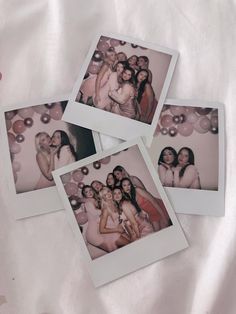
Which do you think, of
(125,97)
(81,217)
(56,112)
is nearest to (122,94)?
(125,97)

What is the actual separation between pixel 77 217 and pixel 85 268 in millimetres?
81

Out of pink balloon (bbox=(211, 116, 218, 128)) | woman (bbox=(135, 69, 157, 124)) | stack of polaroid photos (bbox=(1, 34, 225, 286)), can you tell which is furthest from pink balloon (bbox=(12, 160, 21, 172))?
pink balloon (bbox=(211, 116, 218, 128))

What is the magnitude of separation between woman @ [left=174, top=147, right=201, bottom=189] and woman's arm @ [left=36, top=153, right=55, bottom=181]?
0.67ft

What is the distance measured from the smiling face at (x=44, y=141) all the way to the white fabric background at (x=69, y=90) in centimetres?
7

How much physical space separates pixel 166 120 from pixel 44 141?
0.21 m

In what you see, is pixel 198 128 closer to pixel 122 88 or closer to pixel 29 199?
pixel 122 88

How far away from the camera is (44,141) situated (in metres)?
0.83

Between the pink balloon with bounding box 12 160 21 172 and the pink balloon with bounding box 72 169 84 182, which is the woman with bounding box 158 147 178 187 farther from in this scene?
the pink balloon with bounding box 12 160 21 172

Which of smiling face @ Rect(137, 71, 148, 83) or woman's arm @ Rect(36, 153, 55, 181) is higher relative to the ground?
smiling face @ Rect(137, 71, 148, 83)

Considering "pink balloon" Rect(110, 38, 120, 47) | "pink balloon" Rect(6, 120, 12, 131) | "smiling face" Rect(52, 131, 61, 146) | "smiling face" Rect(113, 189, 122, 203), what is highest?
"pink balloon" Rect(110, 38, 120, 47)

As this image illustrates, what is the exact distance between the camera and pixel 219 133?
0.82 meters

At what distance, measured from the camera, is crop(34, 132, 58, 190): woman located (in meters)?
0.81

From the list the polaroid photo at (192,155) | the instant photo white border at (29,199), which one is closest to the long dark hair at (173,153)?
the polaroid photo at (192,155)

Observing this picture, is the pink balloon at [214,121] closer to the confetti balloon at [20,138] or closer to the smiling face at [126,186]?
the smiling face at [126,186]
